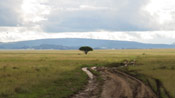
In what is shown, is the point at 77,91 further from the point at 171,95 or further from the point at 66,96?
the point at 171,95

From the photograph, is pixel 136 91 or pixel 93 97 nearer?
pixel 93 97

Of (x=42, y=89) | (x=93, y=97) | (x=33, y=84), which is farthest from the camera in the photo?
(x=33, y=84)

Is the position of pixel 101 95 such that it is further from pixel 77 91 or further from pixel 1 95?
pixel 1 95

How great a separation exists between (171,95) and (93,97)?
20.4ft

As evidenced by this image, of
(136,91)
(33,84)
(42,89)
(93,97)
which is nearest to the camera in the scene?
(93,97)

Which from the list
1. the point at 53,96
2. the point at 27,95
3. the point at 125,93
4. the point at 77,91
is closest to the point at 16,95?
the point at 27,95

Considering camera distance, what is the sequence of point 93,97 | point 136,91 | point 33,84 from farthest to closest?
point 33,84, point 136,91, point 93,97

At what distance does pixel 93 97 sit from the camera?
21.5 meters

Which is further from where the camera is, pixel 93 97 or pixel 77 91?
Result: pixel 77 91

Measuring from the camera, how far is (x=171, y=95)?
21.6 metres

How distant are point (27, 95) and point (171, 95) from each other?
38.4 feet

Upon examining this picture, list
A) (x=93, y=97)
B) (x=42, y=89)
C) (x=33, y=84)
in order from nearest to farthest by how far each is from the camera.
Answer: (x=93, y=97)
(x=42, y=89)
(x=33, y=84)

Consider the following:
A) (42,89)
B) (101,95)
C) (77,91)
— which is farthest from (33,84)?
(101,95)

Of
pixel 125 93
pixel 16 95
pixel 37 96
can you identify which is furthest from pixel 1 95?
pixel 125 93
